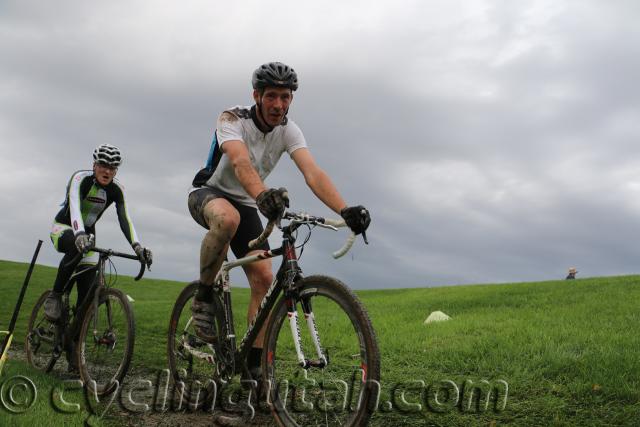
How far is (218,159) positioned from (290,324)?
2205mm

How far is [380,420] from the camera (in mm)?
5164

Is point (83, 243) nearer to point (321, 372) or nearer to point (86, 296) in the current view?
point (86, 296)

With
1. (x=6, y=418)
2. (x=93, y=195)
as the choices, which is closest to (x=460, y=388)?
(x=6, y=418)

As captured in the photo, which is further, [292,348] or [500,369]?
[500,369]

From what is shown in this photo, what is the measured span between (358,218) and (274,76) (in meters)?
1.69

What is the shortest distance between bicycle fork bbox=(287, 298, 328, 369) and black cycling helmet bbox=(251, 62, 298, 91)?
2.05m

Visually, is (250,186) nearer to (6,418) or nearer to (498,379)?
(6,418)

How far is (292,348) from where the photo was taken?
4.80 meters

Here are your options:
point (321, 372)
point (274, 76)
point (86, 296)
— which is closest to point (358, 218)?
point (321, 372)

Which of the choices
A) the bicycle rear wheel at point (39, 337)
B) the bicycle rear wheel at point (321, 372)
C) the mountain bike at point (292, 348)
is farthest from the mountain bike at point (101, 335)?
the bicycle rear wheel at point (321, 372)

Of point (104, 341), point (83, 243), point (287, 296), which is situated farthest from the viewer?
point (104, 341)

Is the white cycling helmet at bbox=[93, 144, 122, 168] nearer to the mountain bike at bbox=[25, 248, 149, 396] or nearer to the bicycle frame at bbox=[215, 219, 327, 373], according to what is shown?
the mountain bike at bbox=[25, 248, 149, 396]

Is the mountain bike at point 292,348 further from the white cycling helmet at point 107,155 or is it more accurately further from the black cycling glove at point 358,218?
the white cycling helmet at point 107,155

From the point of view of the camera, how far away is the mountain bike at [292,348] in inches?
150
